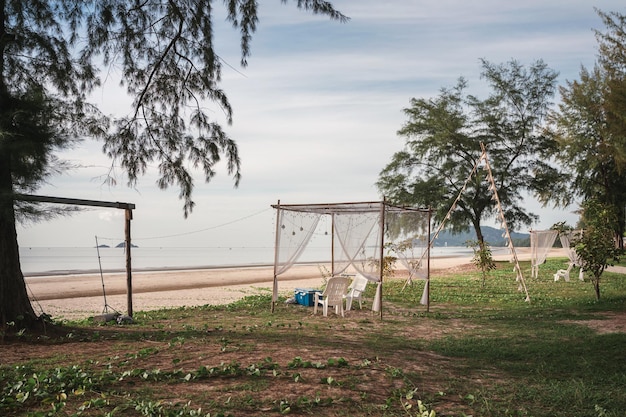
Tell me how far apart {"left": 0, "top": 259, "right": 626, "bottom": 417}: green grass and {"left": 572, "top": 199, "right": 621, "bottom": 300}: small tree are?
1.77m

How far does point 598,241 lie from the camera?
40.7ft

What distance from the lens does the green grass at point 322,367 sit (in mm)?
5039

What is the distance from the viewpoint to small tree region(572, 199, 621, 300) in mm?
12344

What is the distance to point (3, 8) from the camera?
8.70 metres

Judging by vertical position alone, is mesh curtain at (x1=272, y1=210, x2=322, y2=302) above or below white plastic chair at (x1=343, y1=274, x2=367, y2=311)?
above

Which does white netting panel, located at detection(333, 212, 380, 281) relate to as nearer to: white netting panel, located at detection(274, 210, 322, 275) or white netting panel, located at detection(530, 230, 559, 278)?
white netting panel, located at detection(274, 210, 322, 275)

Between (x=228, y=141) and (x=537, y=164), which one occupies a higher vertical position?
(x=537, y=164)

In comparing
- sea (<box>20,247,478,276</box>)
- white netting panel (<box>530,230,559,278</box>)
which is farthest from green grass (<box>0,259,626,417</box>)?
white netting panel (<box>530,230,559,278</box>)

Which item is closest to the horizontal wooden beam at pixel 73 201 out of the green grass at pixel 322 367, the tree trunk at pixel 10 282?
the tree trunk at pixel 10 282

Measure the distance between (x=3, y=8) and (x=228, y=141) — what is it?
13.0 ft

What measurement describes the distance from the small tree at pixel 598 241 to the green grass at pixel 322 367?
5.82 ft

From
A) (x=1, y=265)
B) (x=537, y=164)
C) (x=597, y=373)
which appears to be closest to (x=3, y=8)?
(x=1, y=265)

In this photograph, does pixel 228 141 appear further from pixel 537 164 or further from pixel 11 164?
pixel 537 164

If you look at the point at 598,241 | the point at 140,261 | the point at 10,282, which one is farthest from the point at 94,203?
the point at 140,261
